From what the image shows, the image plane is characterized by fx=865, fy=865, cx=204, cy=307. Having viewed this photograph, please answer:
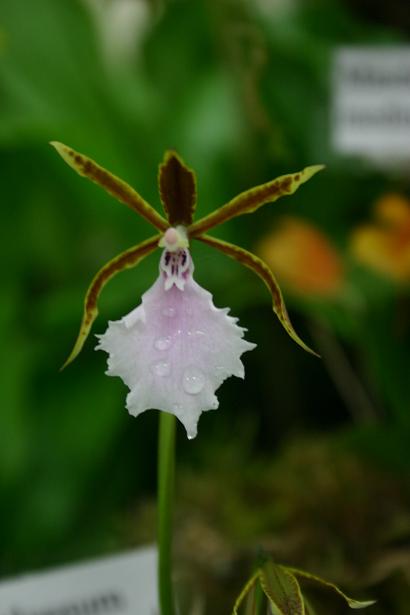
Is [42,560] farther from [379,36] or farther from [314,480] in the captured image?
[379,36]

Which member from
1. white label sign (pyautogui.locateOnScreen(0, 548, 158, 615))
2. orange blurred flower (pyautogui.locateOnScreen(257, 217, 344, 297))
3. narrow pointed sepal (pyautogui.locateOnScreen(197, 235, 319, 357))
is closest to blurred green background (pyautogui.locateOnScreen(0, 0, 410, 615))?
orange blurred flower (pyautogui.locateOnScreen(257, 217, 344, 297))

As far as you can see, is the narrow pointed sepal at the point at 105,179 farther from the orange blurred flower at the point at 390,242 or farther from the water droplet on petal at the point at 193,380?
the orange blurred flower at the point at 390,242

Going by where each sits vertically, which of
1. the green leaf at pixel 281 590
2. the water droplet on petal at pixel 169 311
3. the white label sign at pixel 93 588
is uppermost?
the water droplet on petal at pixel 169 311

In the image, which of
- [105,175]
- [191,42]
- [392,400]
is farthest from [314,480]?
[191,42]

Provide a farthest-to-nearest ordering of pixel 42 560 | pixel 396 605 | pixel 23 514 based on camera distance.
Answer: pixel 23 514, pixel 42 560, pixel 396 605

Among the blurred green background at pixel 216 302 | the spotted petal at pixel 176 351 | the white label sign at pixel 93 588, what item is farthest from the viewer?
the blurred green background at pixel 216 302

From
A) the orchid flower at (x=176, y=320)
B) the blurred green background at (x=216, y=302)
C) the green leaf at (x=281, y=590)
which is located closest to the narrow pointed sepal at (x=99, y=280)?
the orchid flower at (x=176, y=320)

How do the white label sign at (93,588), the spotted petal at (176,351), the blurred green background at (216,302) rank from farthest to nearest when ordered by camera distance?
the blurred green background at (216,302) < the white label sign at (93,588) < the spotted petal at (176,351)

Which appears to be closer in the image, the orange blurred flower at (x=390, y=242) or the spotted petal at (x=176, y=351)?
the spotted petal at (x=176, y=351)
